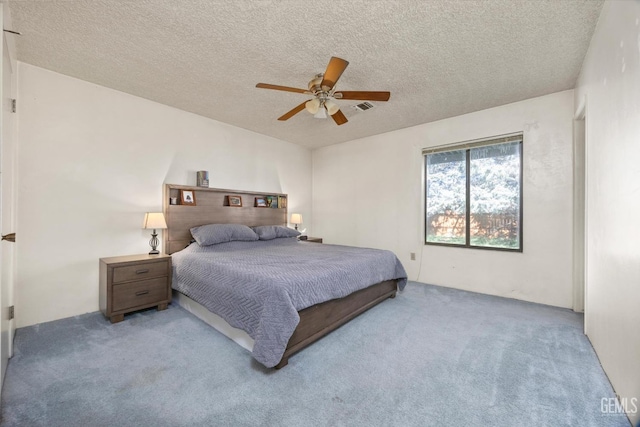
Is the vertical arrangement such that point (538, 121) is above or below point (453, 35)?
below

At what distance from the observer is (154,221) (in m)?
3.09

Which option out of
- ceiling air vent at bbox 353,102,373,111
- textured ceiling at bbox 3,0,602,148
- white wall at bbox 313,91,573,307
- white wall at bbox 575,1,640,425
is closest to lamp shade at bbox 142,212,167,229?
textured ceiling at bbox 3,0,602,148

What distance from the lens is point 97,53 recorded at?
2.39 metres

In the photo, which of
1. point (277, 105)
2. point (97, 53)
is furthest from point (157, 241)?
point (277, 105)

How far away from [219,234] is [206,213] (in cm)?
59

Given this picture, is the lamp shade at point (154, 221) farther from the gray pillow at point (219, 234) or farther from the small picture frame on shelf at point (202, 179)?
the small picture frame on shelf at point (202, 179)

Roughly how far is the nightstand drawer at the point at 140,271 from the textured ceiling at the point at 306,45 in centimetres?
200

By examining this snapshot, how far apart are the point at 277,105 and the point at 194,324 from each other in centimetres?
274

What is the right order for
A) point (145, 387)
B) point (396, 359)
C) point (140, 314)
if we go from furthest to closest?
point (140, 314)
point (396, 359)
point (145, 387)

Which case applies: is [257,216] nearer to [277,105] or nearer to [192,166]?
[192,166]

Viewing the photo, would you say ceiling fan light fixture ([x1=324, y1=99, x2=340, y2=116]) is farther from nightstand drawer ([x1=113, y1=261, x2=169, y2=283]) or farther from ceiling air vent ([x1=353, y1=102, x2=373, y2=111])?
nightstand drawer ([x1=113, y1=261, x2=169, y2=283])

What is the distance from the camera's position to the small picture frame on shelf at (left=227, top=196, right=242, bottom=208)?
412cm

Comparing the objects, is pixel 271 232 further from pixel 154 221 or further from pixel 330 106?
pixel 330 106

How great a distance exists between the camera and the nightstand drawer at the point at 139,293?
2.62 meters
